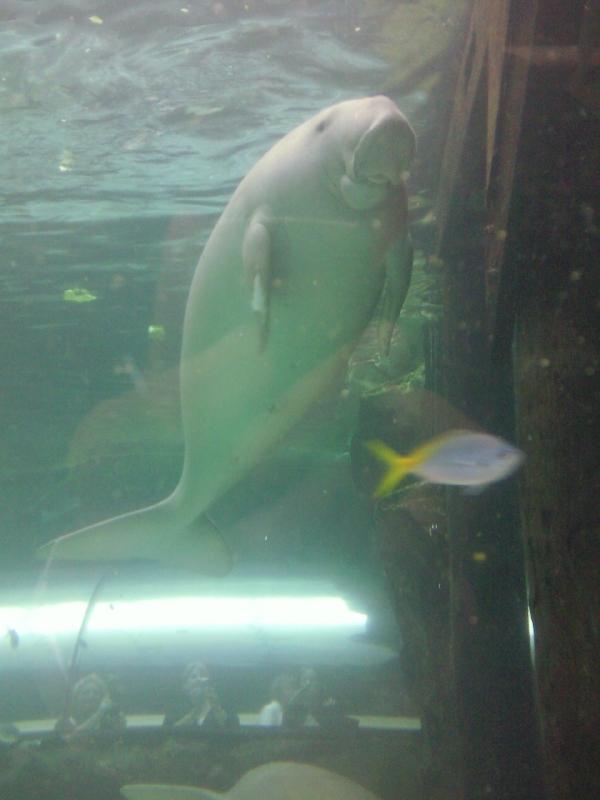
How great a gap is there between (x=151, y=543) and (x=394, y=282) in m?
3.29

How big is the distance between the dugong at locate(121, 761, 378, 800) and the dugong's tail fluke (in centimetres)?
179

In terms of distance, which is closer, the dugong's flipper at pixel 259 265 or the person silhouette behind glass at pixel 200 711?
the dugong's flipper at pixel 259 265

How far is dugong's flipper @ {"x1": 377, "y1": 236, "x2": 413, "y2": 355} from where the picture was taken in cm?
336

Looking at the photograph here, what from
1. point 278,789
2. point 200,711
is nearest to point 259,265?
point 278,789

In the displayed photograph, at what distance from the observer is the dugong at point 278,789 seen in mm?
5799

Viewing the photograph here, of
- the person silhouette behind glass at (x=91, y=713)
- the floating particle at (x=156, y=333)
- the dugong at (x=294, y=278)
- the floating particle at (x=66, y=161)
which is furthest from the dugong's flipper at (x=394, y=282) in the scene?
the floating particle at (x=156, y=333)

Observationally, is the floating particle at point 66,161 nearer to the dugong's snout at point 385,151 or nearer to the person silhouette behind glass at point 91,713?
the dugong's snout at point 385,151

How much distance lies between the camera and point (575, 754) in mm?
2361

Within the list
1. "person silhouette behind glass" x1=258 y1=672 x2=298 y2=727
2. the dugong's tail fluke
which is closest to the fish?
the dugong's tail fluke

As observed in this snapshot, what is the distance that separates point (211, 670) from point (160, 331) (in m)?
8.60

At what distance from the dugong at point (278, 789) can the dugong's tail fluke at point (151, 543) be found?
1.79m

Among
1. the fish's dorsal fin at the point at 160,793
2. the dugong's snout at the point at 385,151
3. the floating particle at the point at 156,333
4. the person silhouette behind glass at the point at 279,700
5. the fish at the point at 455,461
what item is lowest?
the person silhouette behind glass at the point at 279,700

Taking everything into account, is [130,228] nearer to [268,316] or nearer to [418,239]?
[418,239]

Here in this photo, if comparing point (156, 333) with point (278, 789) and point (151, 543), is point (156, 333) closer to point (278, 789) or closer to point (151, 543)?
point (151, 543)
